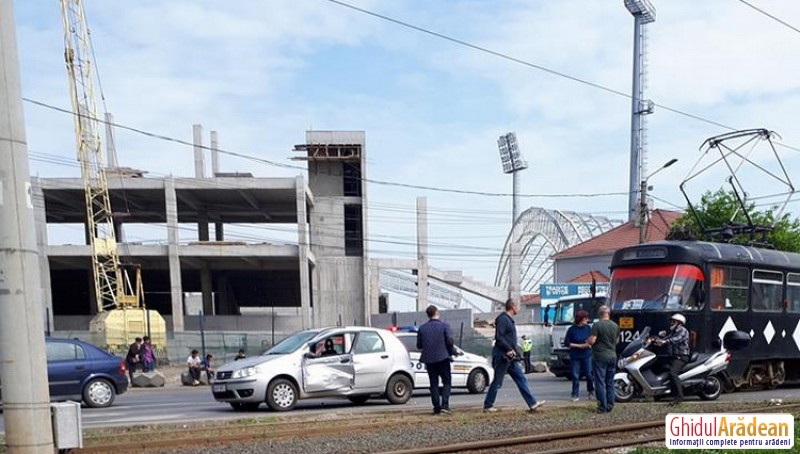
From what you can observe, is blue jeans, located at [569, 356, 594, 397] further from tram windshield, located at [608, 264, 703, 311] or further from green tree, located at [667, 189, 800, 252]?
green tree, located at [667, 189, 800, 252]

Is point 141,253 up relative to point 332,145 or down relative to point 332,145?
down

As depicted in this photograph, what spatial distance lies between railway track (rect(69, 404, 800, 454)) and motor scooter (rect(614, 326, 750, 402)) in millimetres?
2418

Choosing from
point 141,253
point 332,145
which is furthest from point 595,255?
point 141,253

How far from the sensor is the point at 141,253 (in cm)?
6112

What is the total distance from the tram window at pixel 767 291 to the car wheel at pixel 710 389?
3.00 meters

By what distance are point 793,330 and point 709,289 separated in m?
3.85

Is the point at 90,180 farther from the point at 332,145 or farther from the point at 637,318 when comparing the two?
the point at 637,318

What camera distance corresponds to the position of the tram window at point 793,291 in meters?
22.2

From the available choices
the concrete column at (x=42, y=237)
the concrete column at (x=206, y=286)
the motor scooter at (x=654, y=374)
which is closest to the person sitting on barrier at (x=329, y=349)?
the motor scooter at (x=654, y=374)

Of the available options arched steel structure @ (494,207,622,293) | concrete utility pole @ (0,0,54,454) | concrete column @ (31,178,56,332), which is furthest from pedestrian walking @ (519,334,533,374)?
arched steel structure @ (494,207,622,293)

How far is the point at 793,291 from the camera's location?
2239 cm

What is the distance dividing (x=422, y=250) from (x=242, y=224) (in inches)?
585

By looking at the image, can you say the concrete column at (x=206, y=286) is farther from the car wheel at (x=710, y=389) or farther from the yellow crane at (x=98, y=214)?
the car wheel at (x=710, y=389)

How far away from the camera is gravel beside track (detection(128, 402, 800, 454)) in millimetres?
Answer: 11578
